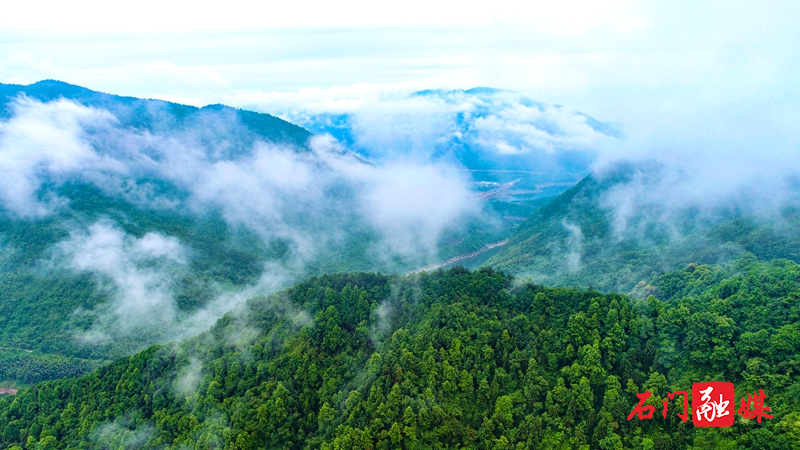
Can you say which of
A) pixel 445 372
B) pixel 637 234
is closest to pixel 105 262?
pixel 445 372

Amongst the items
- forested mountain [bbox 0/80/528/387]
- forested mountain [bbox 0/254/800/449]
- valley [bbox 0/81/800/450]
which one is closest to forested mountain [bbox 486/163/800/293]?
valley [bbox 0/81/800/450]

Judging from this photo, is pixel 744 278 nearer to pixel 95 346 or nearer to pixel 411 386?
pixel 411 386

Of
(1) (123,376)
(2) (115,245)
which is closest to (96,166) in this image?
(2) (115,245)

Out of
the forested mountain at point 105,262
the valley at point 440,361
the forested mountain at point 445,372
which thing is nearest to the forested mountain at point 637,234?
the valley at point 440,361

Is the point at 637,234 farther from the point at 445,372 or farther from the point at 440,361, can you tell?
the point at 445,372

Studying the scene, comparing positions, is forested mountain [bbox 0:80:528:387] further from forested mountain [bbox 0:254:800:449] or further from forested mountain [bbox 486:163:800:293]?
forested mountain [bbox 486:163:800:293]

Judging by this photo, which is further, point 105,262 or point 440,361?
point 105,262
